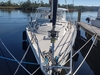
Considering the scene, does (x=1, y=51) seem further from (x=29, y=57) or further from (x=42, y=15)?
(x=42, y=15)

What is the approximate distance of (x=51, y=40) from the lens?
479 centimetres

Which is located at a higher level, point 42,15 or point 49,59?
point 42,15

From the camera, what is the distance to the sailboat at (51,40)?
4.88 m

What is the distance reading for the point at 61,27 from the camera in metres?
10.0

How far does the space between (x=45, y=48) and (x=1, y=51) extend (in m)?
5.10

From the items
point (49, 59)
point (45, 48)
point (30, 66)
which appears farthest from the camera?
point (30, 66)

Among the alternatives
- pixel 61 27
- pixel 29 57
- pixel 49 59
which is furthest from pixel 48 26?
pixel 49 59

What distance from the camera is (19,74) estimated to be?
797 centimetres

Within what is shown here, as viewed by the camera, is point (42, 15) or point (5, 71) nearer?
point (5, 71)

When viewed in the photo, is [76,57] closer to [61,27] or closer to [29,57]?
[61,27]

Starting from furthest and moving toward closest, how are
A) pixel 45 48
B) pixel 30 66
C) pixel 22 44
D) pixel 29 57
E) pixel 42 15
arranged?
pixel 22 44 → pixel 42 15 → pixel 29 57 → pixel 30 66 → pixel 45 48

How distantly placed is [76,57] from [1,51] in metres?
5.56

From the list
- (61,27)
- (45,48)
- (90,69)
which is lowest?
(90,69)

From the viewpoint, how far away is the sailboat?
4883 mm
